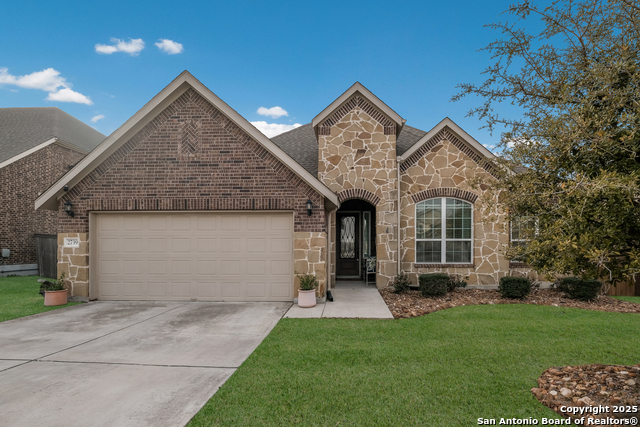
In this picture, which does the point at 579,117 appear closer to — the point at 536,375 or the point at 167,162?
the point at 536,375

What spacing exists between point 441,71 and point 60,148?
19909mm

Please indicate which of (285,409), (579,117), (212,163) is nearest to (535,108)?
(579,117)

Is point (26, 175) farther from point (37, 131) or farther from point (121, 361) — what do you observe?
point (121, 361)

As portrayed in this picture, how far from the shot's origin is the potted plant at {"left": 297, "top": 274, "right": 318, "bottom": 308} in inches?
339

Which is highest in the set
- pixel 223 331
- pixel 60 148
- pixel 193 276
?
pixel 60 148

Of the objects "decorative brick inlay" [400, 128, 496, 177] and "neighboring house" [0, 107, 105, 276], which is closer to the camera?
"decorative brick inlay" [400, 128, 496, 177]

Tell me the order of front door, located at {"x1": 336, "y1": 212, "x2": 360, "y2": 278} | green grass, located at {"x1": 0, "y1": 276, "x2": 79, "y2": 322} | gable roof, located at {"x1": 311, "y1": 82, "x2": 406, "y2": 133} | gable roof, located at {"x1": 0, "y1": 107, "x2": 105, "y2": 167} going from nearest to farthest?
1. green grass, located at {"x1": 0, "y1": 276, "x2": 79, "y2": 322}
2. gable roof, located at {"x1": 311, "y1": 82, "x2": 406, "y2": 133}
3. front door, located at {"x1": 336, "y1": 212, "x2": 360, "y2": 278}
4. gable roof, located at {"x1": 0, "y1": 107, "x2": 105, "y2": 167}

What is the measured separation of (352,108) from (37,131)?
18.8 meters

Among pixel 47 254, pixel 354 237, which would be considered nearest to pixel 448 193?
pixel 354 237

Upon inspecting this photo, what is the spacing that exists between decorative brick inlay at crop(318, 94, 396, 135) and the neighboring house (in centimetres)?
1557

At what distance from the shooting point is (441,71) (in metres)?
13.7

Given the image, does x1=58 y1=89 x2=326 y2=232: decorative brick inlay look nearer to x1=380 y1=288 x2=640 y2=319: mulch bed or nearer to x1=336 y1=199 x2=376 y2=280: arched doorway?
x1=380 y1=288 x2=640 y2=319: mulch bed

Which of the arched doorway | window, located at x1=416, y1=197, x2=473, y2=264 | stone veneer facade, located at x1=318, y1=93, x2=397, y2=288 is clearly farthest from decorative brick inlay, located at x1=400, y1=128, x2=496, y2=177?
the arched doorway

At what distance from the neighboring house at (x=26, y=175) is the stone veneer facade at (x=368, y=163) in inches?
612
